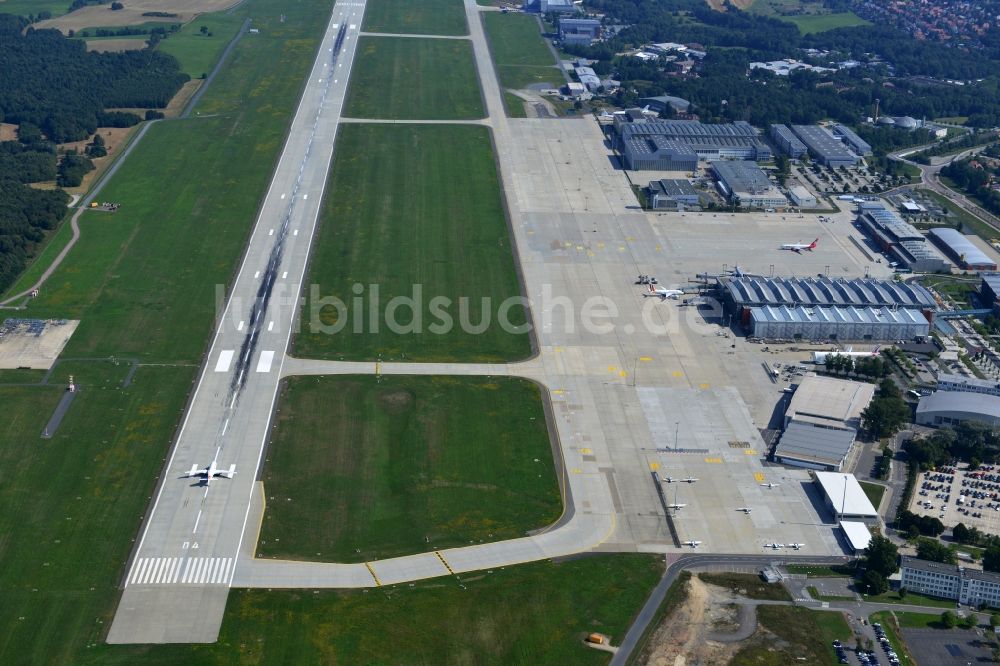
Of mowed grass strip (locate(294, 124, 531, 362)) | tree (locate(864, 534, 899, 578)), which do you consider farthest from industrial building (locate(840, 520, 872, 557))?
mowed grass strip (locate(294, 124, 531, 362))

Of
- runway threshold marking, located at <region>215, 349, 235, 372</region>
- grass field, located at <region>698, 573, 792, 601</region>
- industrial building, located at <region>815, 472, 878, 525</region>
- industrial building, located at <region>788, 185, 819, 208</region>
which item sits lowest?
industrial building, located at <region>788, 185, 819, 208</region>

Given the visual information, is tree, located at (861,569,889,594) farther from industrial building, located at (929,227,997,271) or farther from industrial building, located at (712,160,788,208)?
industrial building, located at (712,160,788,208)

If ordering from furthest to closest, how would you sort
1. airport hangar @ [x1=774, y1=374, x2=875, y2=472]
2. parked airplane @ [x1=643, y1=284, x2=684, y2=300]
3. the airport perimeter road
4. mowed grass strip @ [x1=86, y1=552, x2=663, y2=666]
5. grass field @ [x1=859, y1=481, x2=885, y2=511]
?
parked airplane @ [x1=643, y1=284, x2=684, y2=300] < airport hangar @ [x1=774, y1=374, x2=875, y2=472] < grass field @ [x1=859, y1=481, x2=885, y2=511] < the airport perimeter road < mowed grass strip @ [x1=86, y1=552, x2=663, y2=666]

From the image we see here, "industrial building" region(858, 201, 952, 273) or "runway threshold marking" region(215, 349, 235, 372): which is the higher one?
"runway threshold marking" region(215, 349, 235, 372)

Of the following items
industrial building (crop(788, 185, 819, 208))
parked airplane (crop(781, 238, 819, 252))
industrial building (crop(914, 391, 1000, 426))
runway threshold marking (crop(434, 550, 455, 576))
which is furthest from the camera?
industrial building (crop(788, 185, 819, 208))

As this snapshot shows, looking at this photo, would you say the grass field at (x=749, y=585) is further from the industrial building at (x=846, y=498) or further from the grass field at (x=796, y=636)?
the industrial building at (x=846, y=498)

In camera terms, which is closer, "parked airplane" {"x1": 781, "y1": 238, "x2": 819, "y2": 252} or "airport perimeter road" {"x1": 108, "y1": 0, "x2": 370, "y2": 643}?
"airport perimeter road" {"x1": 108, "y1": 0, "x2": 370, "y2": 643}

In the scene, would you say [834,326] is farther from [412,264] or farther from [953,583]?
[412,264]

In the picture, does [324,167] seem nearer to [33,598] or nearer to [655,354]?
[655,354]

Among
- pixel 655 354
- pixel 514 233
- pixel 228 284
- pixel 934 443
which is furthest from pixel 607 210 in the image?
pixel 934 443
